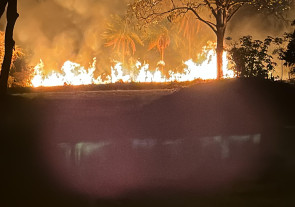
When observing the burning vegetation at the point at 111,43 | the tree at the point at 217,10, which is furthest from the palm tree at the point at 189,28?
the tree at the point at 217,10

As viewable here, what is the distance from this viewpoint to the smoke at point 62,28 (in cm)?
5166

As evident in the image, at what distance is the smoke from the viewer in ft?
169

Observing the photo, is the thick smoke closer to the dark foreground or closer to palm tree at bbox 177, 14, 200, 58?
palm tree at bbox 177, 14, 200, 58

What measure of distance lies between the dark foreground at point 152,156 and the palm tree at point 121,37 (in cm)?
3871

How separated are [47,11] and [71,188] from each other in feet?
159

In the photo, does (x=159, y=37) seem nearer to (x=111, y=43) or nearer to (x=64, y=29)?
(x=111, y=43)

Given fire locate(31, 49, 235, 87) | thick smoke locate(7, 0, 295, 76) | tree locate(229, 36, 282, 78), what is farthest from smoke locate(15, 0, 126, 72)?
tree locate(229, 36, 282, 78)

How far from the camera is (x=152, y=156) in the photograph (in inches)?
379

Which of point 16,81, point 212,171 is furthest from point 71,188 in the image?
point 16,81

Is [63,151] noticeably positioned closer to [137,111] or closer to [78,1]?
[137,111]

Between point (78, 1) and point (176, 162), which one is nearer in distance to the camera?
point (176, 162)

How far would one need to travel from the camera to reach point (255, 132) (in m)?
10.2

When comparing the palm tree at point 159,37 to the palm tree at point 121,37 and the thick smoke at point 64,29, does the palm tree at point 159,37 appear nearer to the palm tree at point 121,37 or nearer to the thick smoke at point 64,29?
the palm tree at point 121,37

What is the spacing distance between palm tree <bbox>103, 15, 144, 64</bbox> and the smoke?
5.06 feet
